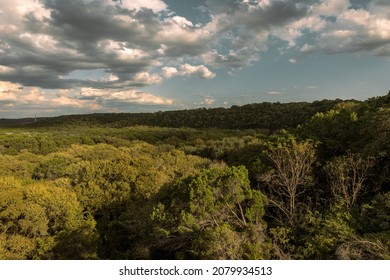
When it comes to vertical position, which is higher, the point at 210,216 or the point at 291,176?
the point at 291,176

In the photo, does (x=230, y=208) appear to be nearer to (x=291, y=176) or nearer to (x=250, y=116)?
(x=291, y=176)

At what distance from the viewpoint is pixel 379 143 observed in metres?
21.5

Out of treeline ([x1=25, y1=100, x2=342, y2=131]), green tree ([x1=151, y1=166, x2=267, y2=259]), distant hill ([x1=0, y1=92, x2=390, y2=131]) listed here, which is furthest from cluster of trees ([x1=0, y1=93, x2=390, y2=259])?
treeline ([x1=25, y1=100, x2=342, y2=131])

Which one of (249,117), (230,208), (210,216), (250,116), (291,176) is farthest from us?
(250,116)

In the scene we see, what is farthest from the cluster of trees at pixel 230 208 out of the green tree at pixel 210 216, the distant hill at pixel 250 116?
the distant hill at pixel 250 116

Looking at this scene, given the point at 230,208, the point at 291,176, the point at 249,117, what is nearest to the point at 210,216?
the point at 230,208

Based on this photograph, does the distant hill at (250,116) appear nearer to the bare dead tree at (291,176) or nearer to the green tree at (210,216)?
the bare dead tree at (291,176)

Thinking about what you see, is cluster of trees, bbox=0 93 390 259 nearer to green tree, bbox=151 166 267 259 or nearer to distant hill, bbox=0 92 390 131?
green tree, bbox=151 166 267 259

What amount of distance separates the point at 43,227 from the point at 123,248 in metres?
6.20

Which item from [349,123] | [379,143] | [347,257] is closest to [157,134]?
[349,123]

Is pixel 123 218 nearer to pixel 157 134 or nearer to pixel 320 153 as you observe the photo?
pixel 320 153

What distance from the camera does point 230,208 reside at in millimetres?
17328

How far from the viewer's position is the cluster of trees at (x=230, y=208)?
15844mm

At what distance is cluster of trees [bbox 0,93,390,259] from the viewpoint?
1584 centimetres
